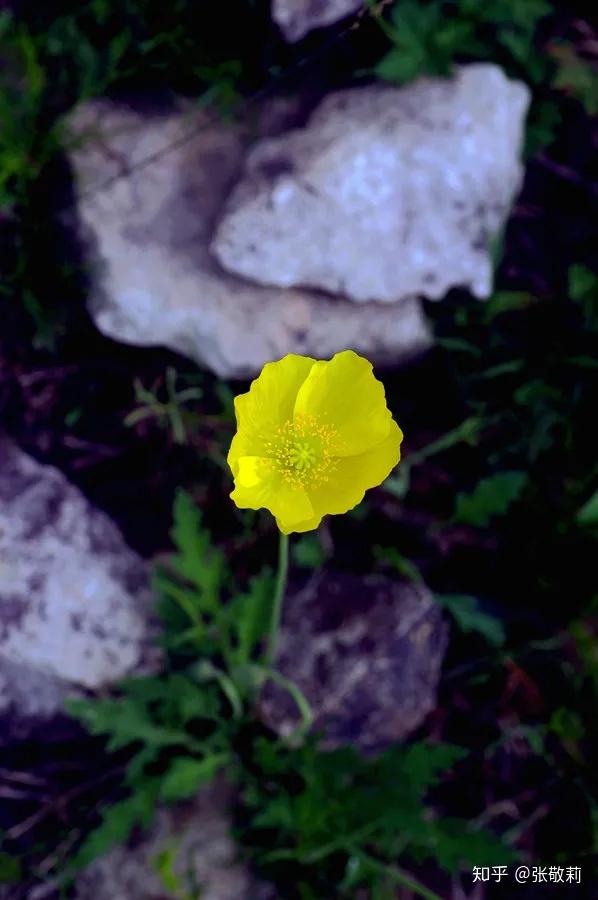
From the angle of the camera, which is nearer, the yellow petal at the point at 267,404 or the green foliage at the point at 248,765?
the yellow petal at the point at 267,404

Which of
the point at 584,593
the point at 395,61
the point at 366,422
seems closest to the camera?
the point at 366,422

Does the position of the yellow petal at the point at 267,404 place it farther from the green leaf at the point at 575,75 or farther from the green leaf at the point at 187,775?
the green leaf at the point at 575,75

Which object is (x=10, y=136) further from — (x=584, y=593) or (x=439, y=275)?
(x=584, y=593)

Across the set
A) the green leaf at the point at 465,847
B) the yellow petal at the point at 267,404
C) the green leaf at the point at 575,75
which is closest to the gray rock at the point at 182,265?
the yellow petal at the point at 267,404

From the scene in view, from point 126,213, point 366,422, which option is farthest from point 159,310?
point 366,422

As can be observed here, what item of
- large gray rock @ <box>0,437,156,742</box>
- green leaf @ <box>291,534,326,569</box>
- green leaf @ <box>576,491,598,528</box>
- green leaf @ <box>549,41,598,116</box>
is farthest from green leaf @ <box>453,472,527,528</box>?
green leaf @ <box>549,41,598,116</box>

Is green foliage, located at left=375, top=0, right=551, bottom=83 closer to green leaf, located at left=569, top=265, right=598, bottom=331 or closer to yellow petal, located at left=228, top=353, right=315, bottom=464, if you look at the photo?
green leaf, located at left=569, top=265, right=598, bottom=331
